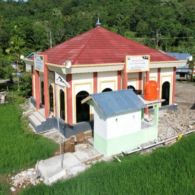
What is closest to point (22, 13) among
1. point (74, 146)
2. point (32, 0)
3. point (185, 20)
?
point (32, 0)

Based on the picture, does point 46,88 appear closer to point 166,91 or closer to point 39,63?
point 39,63

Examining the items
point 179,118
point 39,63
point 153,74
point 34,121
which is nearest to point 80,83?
point 39,63

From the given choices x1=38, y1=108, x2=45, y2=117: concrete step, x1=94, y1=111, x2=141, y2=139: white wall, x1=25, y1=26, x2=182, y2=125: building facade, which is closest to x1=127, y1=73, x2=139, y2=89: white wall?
x1=25, y1=26, x2=182, y2=125: building facade

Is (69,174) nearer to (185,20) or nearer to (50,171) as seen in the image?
(50,171)

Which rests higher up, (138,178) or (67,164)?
(138,178)

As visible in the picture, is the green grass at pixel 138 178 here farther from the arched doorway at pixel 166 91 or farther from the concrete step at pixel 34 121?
the arched doorway at pixel 166 91

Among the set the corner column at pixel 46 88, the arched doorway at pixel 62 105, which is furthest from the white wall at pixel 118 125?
the corner column at pixel 46 88
